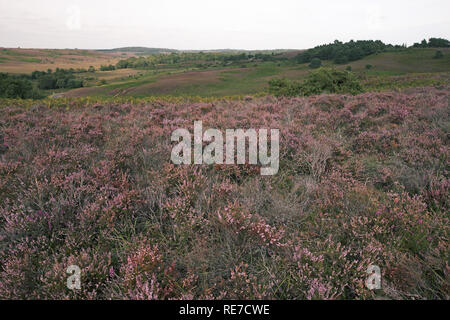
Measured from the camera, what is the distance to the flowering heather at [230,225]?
220 centimetres

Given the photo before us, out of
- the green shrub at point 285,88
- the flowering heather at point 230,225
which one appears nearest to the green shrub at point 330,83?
the green shrub at point 285,88

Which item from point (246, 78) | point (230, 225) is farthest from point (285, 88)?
point (246, 78)

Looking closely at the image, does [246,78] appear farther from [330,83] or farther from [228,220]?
[228,220]

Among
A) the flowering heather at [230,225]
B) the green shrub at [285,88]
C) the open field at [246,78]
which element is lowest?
the flowering heather at [230,225]

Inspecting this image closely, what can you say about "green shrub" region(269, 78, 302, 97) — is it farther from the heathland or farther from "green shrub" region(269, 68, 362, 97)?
the heathland

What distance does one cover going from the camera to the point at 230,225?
2.71m

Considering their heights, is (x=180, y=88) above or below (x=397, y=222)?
above

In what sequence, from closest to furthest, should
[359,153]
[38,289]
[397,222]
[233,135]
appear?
1. [38,289]
2. [397,222]
3. [359,153]
4. [233,135]

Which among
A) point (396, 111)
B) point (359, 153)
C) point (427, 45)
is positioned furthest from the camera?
point (427, 45)

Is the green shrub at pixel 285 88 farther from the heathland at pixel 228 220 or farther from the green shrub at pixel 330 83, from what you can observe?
the heathland at pixel 228 220
